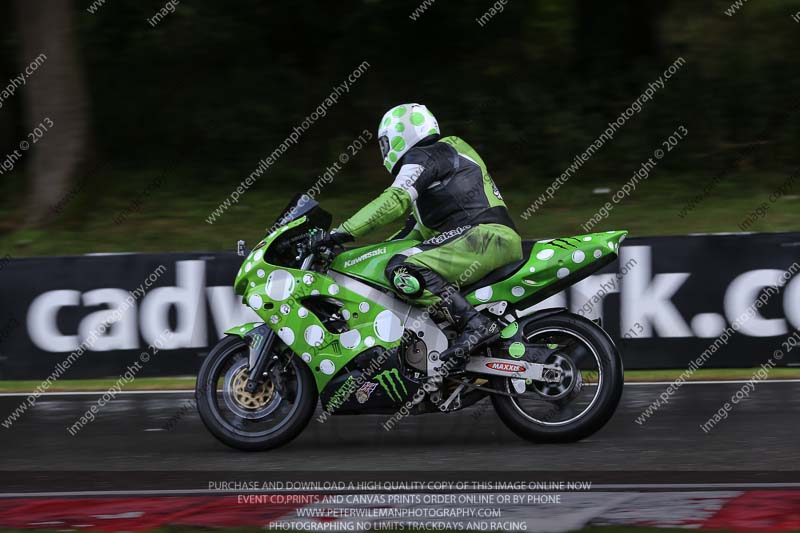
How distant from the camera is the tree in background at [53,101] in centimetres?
1658

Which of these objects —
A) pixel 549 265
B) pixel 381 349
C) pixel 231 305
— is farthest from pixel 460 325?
pixel 231 305

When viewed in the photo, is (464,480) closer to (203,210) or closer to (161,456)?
(161,456)

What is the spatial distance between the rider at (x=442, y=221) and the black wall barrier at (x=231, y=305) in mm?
2945

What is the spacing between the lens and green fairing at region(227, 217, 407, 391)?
7.23 metres

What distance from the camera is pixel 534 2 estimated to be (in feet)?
62.0

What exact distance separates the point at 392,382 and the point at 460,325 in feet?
1.79

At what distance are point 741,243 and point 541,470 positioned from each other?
14.7ft

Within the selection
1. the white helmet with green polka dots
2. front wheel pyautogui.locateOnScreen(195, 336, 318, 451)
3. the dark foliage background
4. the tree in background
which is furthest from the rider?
the tree in background

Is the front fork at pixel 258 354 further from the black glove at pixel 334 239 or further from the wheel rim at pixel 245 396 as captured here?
the black glove at pixel 334 239

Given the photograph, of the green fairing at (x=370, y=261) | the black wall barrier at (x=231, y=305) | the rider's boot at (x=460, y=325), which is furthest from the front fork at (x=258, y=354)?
the black wall barrier at (x=231, y=305)

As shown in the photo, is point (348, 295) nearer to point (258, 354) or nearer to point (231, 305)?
point (258, 354)

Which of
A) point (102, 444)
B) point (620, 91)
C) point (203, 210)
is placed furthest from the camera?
point (620, 91)

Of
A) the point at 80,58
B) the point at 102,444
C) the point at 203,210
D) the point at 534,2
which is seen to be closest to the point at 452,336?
the point at 102,444

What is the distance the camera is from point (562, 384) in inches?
280
